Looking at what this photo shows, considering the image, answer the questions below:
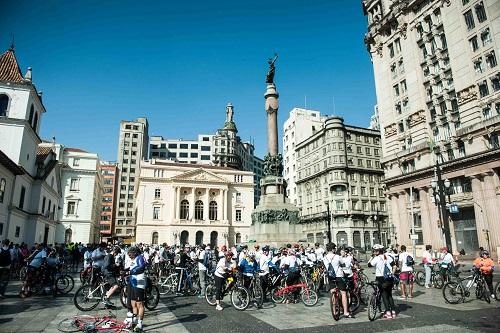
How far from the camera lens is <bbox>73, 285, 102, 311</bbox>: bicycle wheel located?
10.6 meters

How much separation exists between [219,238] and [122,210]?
43.4 metres

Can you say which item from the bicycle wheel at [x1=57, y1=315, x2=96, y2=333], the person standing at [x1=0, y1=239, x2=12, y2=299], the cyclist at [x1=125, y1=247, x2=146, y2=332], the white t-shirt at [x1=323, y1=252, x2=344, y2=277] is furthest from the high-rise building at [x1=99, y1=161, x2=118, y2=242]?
the white t-shirt at [x1=323, y1=252, x2=344, y2=277]

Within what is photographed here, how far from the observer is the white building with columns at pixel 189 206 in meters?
69.9

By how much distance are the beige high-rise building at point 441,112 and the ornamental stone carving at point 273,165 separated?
45.1ft

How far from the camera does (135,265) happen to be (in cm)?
845

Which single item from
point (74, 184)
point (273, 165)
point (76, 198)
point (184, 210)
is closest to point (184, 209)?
point (184, 210)

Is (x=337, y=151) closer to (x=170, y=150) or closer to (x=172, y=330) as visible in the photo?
(x=172, y=330)

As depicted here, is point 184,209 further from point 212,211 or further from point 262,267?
point 262,267

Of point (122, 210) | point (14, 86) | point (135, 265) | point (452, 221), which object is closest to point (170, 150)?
point (122, 210)

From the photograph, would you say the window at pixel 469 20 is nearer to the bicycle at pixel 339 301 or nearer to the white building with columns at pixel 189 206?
the bicycle at pixel 339 301

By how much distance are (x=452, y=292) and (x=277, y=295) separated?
6.49 metres

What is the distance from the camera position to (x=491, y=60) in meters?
32.0

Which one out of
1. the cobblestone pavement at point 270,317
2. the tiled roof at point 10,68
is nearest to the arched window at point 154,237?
the tiled roof at point 10,68

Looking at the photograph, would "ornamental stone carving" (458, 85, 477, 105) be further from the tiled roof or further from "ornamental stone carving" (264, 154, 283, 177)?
the tiled roof
